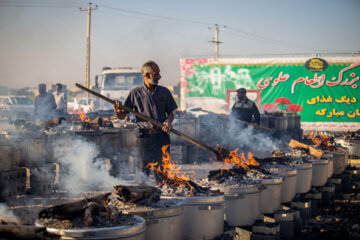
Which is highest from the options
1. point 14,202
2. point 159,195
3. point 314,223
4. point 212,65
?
point 212,65

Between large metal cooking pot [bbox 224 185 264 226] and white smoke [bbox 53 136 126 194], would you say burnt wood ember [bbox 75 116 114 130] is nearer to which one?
white smoke [bbox 53 136 126 194]

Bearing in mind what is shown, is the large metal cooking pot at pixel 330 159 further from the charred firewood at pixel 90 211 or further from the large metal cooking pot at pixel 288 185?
the charred firewood at pixel 90 211

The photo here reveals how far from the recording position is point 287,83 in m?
24.1

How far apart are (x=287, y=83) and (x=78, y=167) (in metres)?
18.4

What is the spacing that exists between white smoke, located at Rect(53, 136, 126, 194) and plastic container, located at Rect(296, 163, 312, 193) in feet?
9.83

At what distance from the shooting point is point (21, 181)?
6371mm

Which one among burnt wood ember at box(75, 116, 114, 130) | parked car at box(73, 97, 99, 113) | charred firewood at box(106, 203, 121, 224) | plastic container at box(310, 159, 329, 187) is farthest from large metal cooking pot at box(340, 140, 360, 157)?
parked car at box(73, 97, 99, 113)

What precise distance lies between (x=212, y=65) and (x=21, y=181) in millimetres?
19856

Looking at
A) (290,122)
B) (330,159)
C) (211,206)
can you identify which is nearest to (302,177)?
(330,159)

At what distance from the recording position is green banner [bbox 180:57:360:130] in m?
23.2

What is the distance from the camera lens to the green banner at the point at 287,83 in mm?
23172

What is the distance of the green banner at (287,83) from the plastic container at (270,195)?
1711 centimetres

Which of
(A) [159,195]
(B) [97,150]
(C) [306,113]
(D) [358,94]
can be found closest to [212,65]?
(C) [306,113]

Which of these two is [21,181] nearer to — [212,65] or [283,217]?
[283,217]
